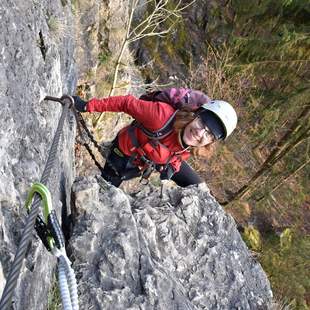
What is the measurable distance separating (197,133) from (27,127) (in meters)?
1.52

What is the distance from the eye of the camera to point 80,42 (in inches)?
277

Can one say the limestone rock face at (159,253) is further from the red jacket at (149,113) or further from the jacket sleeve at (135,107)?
the jacket sleeve at (135,107)

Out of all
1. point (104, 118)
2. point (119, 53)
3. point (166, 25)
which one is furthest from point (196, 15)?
point (104, 118)

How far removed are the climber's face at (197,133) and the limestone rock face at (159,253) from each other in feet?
2.74

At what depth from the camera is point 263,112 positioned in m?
9.23

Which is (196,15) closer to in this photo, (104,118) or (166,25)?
(166,25)

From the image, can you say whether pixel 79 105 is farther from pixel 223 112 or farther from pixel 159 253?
pixel 159 253

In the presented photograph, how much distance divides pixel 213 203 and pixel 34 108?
2489 mm

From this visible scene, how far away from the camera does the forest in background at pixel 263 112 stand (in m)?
8.77

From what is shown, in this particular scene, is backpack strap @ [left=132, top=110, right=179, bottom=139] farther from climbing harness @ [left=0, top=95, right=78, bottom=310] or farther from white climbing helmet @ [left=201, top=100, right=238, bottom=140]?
climbing harness @ [left=0, top=95, right=78, bottom=310]

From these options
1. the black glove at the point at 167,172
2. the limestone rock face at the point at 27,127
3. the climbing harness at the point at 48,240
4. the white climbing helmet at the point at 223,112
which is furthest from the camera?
the black glove at the point at 167,172

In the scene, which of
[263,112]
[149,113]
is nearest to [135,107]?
[149,113]

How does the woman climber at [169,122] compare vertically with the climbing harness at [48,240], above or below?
above

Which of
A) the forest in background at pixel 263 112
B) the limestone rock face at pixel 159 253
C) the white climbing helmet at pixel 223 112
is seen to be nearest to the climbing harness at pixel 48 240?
the limestone rock face at pixel 159 253
